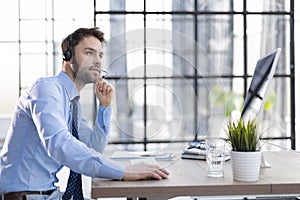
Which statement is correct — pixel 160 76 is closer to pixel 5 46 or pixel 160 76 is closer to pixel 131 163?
pixel 131 163

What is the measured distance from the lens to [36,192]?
5.83 feet

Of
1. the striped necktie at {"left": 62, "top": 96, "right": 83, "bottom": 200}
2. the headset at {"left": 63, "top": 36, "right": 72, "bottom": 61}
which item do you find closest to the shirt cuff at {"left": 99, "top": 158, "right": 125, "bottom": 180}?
the striped necktie at {"left": 62, "top": 96, "right": 83, "bottom": 200}

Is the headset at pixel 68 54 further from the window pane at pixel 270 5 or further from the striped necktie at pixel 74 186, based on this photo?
the window pane at pixel 270 5

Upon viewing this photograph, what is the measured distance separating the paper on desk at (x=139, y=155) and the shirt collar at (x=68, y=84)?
0.31 metres

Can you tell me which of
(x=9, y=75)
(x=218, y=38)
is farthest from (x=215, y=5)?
(x=9, y=75)

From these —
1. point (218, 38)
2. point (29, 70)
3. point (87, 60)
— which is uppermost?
point (218, 38)

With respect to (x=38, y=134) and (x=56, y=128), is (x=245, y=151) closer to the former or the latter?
(x=56, y=128)

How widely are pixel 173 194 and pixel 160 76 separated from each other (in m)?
0.58

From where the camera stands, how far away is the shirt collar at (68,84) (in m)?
1.86

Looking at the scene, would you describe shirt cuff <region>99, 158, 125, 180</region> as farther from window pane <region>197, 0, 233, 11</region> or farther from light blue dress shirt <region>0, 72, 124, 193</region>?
window pane <region>197, 0, 233, 11</region>

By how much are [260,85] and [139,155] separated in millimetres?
622

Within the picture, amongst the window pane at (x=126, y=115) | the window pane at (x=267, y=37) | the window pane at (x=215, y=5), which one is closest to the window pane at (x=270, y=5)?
the window pane at (x=267, y=37)

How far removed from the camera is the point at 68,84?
1910mm

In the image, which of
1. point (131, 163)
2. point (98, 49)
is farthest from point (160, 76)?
point (131, 163)
